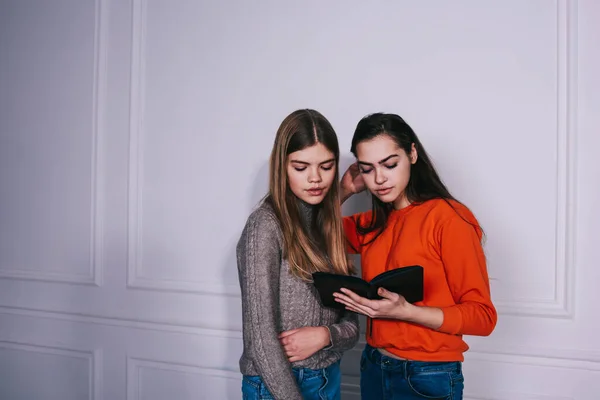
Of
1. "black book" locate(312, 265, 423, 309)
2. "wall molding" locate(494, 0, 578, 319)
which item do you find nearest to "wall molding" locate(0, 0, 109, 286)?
"black book" locate(312, 265, 423, 309)

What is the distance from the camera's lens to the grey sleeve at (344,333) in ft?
5.42

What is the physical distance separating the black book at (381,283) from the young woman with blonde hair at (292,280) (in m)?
0.08

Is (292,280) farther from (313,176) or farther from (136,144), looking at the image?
(136,144)

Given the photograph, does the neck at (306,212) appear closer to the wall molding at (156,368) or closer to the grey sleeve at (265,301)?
the grey sleeve at (265,301)

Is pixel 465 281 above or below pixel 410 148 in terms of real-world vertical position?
below

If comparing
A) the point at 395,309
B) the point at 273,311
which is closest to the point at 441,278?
the point at 395,309

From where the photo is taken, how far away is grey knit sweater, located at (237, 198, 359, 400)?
1491 millimetres

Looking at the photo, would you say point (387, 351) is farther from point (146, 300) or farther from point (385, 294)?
point (146, 300)

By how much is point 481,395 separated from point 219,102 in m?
1.77

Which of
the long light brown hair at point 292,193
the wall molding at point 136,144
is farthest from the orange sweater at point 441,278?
the wall molding at point 136,144

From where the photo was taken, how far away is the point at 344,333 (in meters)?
1.68

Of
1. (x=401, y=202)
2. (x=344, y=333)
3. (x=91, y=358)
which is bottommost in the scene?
(x=91, y=358)

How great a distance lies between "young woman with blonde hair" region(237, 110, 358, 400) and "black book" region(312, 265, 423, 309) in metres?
0.08

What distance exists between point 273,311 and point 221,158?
1331 millimetres
